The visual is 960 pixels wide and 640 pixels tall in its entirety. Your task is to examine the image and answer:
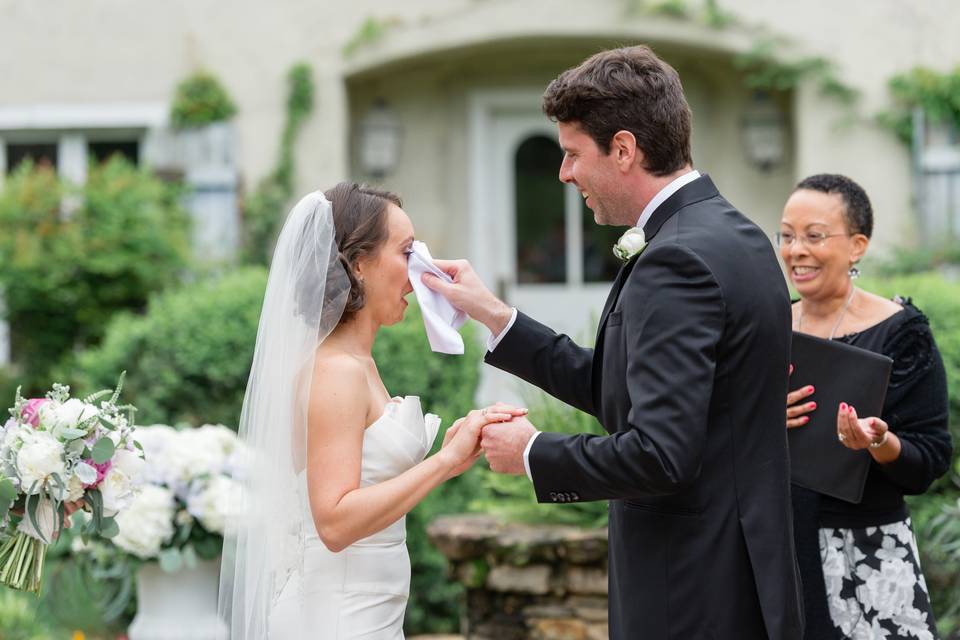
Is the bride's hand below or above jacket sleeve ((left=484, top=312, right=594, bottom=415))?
below

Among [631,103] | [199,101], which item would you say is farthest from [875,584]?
[199,101]

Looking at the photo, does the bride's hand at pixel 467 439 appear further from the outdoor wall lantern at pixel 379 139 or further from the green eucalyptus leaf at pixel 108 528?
the outdoor wall lantern at pixel 379 139

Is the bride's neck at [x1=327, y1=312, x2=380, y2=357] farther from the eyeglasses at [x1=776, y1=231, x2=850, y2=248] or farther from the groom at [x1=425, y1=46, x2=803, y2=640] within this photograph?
the eyeglasses at [x1=776, y1=231, x2=850, y2=248]

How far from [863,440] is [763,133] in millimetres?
6720

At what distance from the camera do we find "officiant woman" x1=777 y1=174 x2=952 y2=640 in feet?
11.5

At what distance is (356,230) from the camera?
10.7ft

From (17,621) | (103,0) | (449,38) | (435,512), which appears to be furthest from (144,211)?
(17,621)

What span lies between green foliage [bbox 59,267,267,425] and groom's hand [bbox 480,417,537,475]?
3.95m

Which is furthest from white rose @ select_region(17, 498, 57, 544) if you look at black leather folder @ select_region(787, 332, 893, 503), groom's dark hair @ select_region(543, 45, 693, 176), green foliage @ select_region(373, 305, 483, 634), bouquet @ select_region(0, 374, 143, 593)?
green foliage @ select_region(373, 305, 483, 634)

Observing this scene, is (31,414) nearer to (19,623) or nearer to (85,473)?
(85,473)

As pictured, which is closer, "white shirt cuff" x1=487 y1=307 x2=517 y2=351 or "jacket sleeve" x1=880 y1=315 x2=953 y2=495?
"white shirt cuff" x1=487 y1=307 x2=517 y2=351

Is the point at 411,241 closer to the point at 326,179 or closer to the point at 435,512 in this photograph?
the point at 435,512

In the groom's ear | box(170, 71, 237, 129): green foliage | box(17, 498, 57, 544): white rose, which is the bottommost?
box(17, 498, 57, 544): white rose


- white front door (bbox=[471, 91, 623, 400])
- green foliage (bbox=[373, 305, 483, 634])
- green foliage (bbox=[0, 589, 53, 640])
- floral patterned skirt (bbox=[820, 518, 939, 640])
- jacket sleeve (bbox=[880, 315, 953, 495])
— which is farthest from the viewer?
white front door (bbox=[471, 91, 623, 400])
